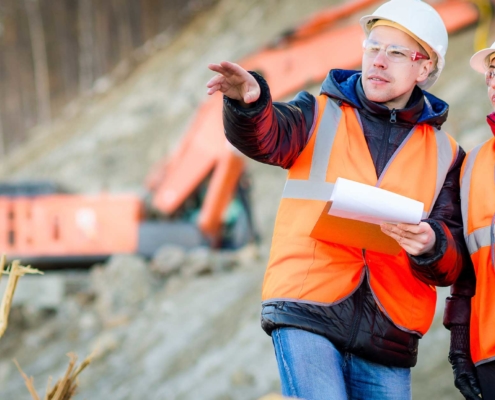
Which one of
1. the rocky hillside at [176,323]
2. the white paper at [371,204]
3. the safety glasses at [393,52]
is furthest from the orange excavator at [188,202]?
the white paper at [371,204]

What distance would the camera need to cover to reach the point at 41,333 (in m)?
9.39

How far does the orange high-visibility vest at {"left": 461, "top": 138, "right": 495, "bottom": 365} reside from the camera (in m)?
2.62

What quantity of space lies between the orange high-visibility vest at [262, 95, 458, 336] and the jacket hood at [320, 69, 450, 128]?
36 millimetres

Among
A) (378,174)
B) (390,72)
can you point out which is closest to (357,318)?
(378,174)

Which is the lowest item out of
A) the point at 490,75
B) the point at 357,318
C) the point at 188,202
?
the point at 188,202

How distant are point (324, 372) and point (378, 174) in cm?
67

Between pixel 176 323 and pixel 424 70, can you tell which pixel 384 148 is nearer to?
pixel 424 70

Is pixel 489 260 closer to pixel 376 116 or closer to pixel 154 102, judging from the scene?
pixel 376 116

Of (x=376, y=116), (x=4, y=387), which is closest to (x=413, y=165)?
(x=376, y=116)

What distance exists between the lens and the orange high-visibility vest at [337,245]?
2.46 meters

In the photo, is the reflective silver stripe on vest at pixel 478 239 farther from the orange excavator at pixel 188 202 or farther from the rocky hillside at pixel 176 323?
the orange excavator at pixel 188 202

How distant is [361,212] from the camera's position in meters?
2.24

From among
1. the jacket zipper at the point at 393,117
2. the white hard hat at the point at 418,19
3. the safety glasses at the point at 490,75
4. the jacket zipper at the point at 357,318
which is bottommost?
the jacket zipper at the point at 357,318

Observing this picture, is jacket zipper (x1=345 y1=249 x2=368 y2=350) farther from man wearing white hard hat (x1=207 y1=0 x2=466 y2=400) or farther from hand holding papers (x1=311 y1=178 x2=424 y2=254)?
hand holding papers (x1=311 y1=178 x2=424 y2=254)
